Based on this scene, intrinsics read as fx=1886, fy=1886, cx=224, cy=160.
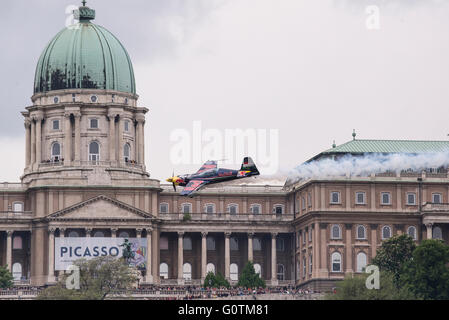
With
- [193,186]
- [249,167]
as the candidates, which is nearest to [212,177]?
[193,186]

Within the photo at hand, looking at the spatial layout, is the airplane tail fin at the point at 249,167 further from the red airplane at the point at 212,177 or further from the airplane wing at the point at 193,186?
the airplane wing at the point at 193,186

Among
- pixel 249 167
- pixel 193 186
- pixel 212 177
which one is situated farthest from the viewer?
pixel 193 186

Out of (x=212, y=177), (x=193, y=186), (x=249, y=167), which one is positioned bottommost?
(x=193, y=186)

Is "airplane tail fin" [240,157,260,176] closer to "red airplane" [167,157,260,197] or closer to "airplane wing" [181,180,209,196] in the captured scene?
"red airplane" [167,157,260,197]

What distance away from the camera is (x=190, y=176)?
200 meters

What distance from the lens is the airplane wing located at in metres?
195

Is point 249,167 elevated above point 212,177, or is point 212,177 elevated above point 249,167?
point 249,167

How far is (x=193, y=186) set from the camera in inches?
7756

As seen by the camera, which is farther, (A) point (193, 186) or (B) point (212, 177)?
(A) point (193, 186)

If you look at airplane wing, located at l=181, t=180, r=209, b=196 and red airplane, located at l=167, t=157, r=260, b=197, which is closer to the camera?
airplane wing, located at l=181, t=180, r=209, b=196

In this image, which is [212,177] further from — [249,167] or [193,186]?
[249,167]

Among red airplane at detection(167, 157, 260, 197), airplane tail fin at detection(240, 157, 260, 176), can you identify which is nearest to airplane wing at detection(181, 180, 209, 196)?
red airplane at detection(167, 157, 260, 197)
